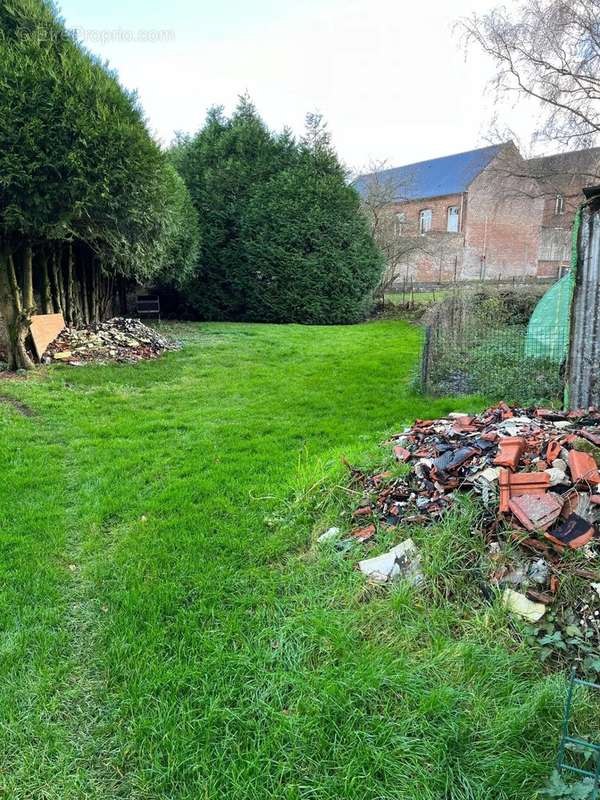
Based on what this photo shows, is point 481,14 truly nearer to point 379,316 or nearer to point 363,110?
point 363,110

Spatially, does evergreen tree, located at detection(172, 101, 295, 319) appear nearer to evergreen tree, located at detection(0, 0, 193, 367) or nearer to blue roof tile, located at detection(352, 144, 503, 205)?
evergreen tree, located at detection(0, 0, 193, 367)

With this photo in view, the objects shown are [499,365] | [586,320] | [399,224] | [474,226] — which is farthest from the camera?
[474,226]

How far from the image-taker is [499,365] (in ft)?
21.1

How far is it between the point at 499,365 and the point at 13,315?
691 cm

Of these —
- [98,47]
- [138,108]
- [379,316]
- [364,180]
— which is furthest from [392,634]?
[364,180]

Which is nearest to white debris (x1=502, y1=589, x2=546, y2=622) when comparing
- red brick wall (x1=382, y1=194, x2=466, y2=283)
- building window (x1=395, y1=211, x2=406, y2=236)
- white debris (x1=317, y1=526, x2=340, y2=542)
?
white debris (x1=317, y1=526, x2=340, y2=542)

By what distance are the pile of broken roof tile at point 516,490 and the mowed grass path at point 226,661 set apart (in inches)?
8.7

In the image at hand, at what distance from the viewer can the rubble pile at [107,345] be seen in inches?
321

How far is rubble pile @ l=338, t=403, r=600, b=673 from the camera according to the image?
2057mm

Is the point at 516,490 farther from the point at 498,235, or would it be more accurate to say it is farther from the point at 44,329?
the point at 498,235

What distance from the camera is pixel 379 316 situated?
15875mm

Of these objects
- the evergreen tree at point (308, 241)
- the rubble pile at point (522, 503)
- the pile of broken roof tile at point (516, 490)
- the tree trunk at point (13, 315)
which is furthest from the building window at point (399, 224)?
the rubble pile at point (522, 503)

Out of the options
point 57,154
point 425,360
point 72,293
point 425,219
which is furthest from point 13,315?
point 425,219

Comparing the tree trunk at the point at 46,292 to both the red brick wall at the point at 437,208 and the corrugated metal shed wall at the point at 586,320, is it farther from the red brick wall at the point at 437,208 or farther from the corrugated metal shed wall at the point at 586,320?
the red brick wall at the point at 437,208
